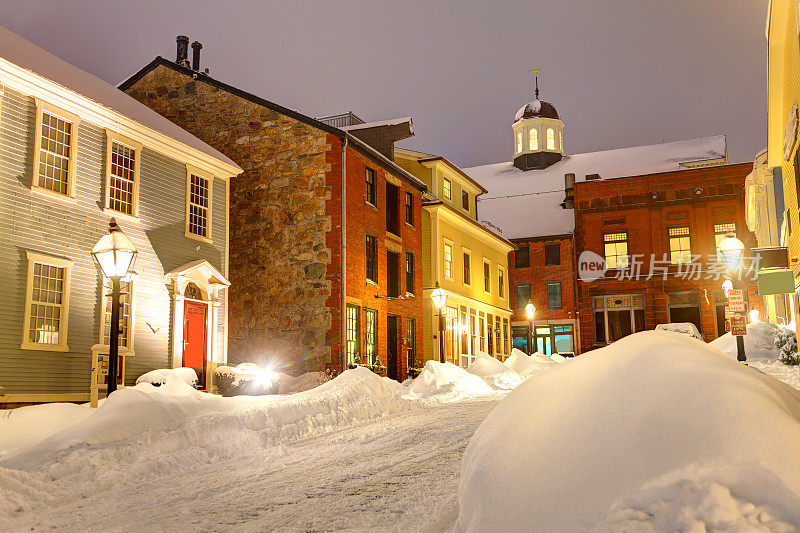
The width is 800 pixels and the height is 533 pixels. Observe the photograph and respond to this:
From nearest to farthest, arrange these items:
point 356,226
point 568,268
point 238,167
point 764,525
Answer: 1. point 764,525
2. point 238,167
3. point 356,226
4. point 568,268

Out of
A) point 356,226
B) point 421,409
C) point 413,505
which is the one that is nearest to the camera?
point 413,505

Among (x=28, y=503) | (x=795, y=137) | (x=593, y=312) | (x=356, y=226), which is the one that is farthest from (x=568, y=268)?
(x=28, y=503)

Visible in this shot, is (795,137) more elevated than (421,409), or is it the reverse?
(795,137)

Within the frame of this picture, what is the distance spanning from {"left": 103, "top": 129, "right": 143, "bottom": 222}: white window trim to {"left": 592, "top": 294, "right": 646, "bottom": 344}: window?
29.0m

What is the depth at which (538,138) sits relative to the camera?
63469mm

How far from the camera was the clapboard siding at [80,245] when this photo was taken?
14.2 meters

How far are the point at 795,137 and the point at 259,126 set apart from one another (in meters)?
15.9

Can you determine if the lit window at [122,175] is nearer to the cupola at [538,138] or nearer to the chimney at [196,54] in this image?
the chimney at [196,54]

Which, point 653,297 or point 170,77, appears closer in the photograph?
point 170,77

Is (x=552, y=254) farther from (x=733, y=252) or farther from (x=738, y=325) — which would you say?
(x=738, y=325)

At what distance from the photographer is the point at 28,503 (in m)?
6.57

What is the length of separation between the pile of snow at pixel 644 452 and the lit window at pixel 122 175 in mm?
14879

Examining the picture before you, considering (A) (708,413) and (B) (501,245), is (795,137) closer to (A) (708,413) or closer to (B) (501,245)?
(A) (708,413)

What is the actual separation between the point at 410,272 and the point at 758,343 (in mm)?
13008
